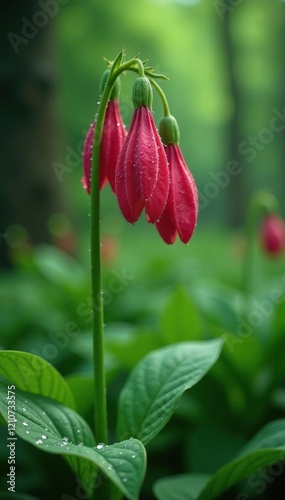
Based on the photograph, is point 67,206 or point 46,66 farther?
point 67,206

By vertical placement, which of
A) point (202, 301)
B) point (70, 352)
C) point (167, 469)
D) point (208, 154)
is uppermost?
point (208, 154)

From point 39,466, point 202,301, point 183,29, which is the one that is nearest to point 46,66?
point 202,301

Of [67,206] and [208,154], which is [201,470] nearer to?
[67,206]

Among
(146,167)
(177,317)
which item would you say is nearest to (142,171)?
(146,167)

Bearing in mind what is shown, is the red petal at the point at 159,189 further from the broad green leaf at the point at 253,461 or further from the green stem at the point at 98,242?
the broad green leaf at the point at 253,461

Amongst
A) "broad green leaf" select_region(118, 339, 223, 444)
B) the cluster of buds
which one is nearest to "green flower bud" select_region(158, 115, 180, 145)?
the cluster of buds

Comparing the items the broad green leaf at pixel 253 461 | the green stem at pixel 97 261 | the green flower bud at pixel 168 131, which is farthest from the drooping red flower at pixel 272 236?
the green stem at pixel 97 261

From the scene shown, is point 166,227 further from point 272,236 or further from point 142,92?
point 272,236
